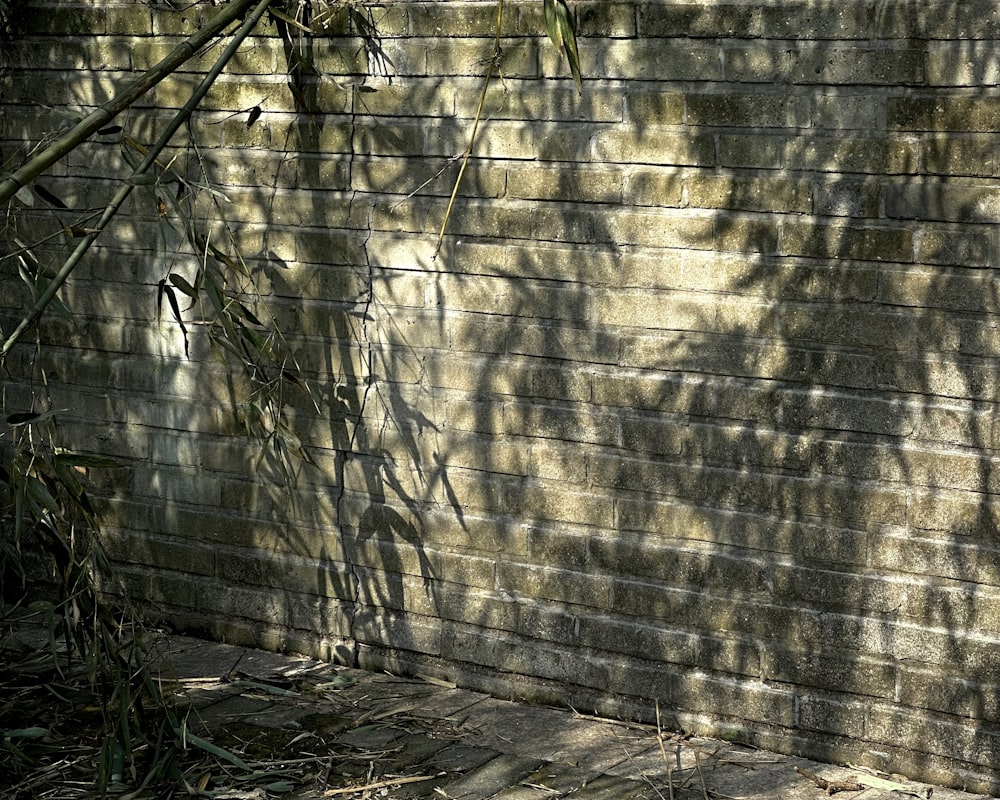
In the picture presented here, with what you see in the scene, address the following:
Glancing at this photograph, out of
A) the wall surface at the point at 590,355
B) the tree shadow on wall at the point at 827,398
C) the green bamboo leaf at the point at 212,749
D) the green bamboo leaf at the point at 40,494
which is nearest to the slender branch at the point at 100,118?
the wall surface at the point at 590,355

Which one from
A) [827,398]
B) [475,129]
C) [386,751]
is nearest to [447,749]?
[386,751]

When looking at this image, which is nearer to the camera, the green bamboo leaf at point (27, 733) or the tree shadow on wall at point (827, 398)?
the tree shadow on wall at point (827, 398)

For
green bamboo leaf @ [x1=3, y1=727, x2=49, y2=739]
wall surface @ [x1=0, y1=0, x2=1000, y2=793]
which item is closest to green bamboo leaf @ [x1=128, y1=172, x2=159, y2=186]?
wall surface @ [x1=0, y1=0, x2=1000, y2=793]

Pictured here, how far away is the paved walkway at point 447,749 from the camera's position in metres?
3.87

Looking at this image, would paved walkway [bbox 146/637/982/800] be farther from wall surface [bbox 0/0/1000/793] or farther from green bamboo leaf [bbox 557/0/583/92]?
green bamboo leaf [bbox 557/0/583/92]

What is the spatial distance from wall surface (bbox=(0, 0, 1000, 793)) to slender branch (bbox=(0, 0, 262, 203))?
30 centimetres

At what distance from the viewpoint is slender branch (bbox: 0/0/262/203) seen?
3391mm

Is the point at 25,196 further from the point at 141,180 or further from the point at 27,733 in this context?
the point at 27,733

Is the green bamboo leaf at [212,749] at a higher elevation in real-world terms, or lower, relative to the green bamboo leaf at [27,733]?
lower

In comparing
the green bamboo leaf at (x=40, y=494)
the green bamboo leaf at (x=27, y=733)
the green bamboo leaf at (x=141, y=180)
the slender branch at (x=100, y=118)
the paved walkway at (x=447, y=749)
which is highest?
the slender branch at (x=100, y=118)

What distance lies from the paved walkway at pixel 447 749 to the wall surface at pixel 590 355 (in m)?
0.11

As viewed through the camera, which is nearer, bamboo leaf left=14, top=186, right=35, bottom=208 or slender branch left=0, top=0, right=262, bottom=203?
slender branch left=0, top=0, right=262, bottom=203

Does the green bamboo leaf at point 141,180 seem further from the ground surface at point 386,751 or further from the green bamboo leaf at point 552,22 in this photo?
the ground surface at point 386,751

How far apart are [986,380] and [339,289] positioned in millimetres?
2085
